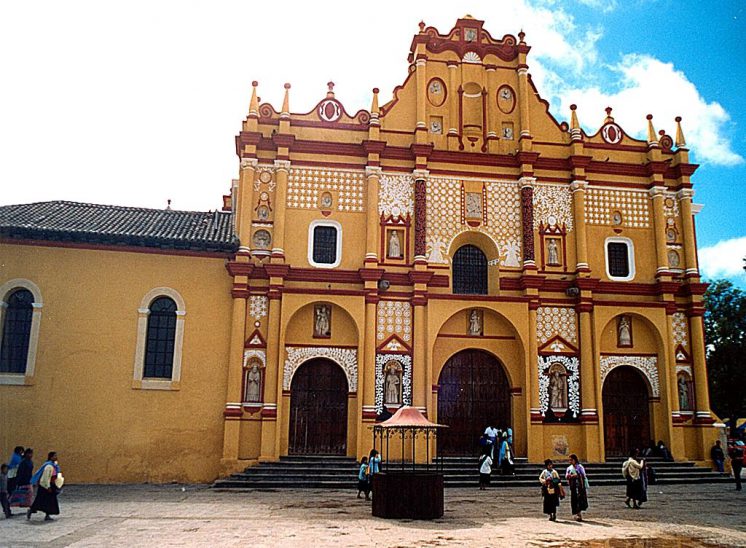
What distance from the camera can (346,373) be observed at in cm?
2348

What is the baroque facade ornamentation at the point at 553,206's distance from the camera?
83.7ft

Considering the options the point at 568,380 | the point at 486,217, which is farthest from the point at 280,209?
the point at 568,380

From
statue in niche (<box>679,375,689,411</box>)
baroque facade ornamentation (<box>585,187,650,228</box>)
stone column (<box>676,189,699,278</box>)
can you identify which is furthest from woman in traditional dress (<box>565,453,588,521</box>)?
stone column (<box>676,189,699,278</box>)

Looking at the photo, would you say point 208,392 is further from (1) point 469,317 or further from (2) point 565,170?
(2) point 565,170

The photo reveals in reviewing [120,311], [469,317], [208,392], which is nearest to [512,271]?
[469,317]

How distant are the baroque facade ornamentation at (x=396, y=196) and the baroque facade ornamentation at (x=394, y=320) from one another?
10.9 feet

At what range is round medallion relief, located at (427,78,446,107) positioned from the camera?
26266 millimetres

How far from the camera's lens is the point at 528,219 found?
25.1 metres

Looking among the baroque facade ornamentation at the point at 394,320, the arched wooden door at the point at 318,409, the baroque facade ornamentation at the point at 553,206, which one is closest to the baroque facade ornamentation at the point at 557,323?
the baroque facade ornamentation at the point at 553,206

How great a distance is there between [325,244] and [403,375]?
5.49m

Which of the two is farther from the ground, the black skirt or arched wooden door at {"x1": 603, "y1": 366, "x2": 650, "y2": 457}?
arched wooden door at {"x1": 603, "y1": 366, "x2": 650, "y2": 457}

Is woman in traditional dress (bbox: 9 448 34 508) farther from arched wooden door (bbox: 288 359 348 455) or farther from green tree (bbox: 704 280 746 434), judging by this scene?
green tree (bbox: 704 280 746 434)

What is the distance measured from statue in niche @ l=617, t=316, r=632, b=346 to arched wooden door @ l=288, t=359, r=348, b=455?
407 inches

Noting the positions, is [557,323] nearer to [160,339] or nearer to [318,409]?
[318,409]
